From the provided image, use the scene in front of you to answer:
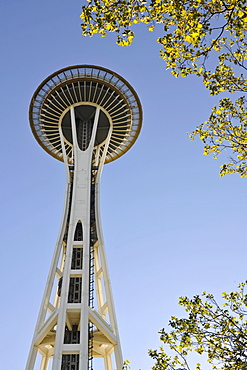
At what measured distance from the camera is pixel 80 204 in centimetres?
2431

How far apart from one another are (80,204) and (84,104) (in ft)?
33.1

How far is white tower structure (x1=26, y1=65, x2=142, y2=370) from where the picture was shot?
64.3ft

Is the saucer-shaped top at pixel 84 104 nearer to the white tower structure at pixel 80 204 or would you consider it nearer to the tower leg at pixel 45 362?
the white tower structure at pixel 80 204

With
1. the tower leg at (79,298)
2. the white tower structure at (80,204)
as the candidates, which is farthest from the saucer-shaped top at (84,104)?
the tower leg at (79,298)

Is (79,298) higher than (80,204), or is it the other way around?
(80,204)

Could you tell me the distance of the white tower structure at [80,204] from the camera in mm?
19594

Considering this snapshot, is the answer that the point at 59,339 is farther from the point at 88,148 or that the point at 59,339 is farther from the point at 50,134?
the point at 50,134

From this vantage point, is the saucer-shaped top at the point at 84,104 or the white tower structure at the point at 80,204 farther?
the saucer-shaped top at the point at 84,104

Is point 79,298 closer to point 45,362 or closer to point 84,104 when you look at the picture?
point 45,362

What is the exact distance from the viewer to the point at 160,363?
6.68m

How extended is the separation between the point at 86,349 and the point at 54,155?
19.7 metres

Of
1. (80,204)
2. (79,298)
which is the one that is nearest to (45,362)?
(79,298)

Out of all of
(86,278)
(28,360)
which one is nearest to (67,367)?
(28,360)

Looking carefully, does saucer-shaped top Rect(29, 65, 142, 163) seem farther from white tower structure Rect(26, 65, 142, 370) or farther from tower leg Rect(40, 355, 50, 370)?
tower leg Rect(40, 355, 50, 370)
